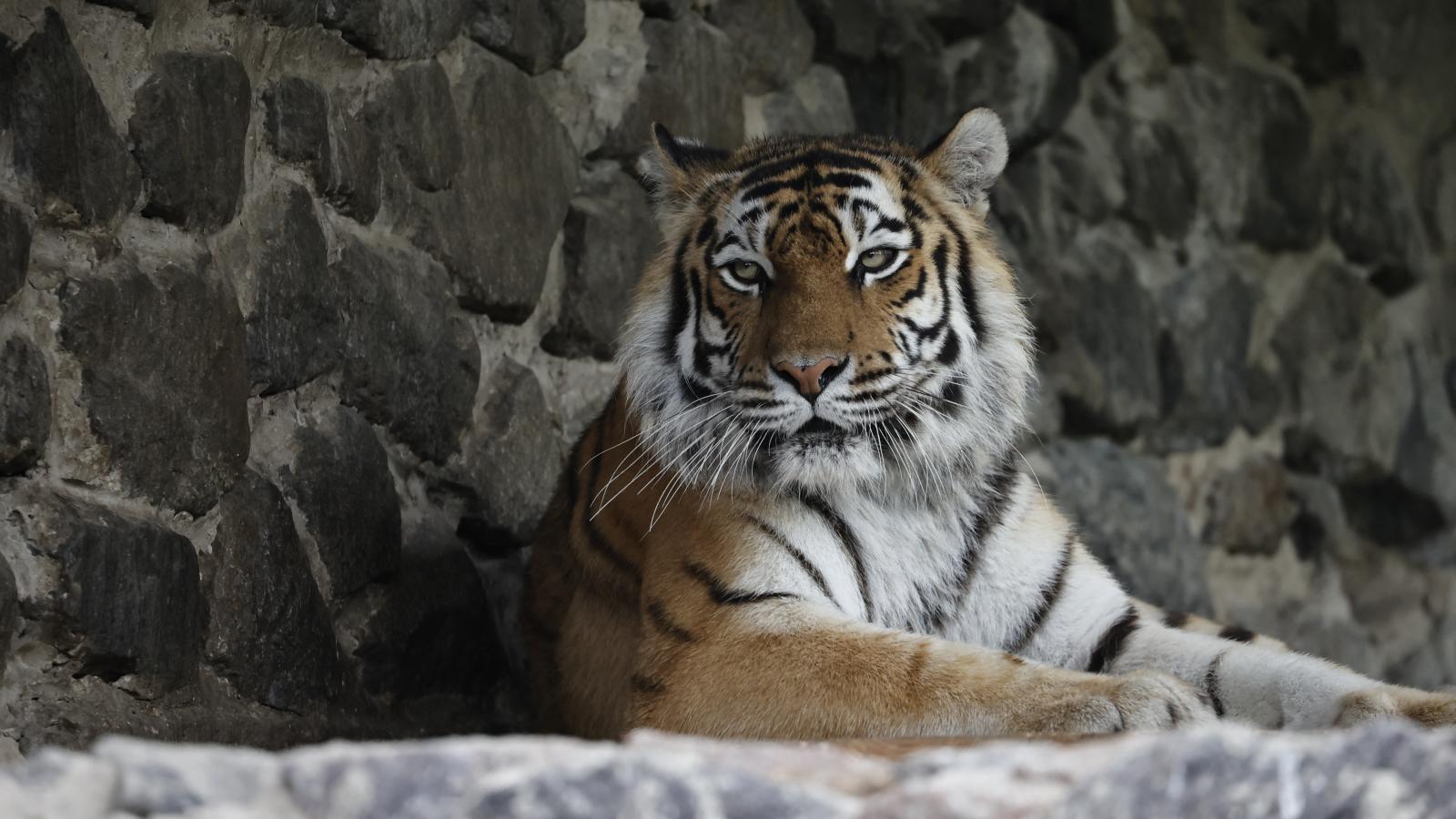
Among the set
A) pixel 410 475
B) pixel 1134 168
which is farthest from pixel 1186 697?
pixel 1134 168

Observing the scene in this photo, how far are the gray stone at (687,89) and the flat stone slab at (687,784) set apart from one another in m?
2.17

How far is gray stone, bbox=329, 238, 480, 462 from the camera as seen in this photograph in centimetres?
254

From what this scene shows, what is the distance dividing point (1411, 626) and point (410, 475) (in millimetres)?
3281

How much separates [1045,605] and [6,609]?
1.45 metres

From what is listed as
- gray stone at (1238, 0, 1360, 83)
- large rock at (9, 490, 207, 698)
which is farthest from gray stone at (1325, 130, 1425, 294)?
large rock at (9, 490, 207, 698)

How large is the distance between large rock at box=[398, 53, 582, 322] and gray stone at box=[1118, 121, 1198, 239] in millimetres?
1809

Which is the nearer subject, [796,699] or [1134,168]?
[796,699]

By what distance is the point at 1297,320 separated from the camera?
4.70 meters

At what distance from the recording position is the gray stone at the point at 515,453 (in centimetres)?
287

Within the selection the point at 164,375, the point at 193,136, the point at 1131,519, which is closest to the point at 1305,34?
the point at 1131,519

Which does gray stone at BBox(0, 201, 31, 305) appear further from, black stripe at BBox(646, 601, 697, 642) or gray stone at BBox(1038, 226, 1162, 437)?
gray stone at BBox(1038, 226, 1162, 437)

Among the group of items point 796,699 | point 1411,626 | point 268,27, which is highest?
point 268,27

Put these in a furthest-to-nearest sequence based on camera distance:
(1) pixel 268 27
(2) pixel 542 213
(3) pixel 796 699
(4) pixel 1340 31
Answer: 1. (4) pixel 1340 31
2. (2) pixel 542 213
3. (1) pixel 268 27
4. (3) pixel 796 699

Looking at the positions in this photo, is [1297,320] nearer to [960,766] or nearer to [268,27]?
[268,27]
